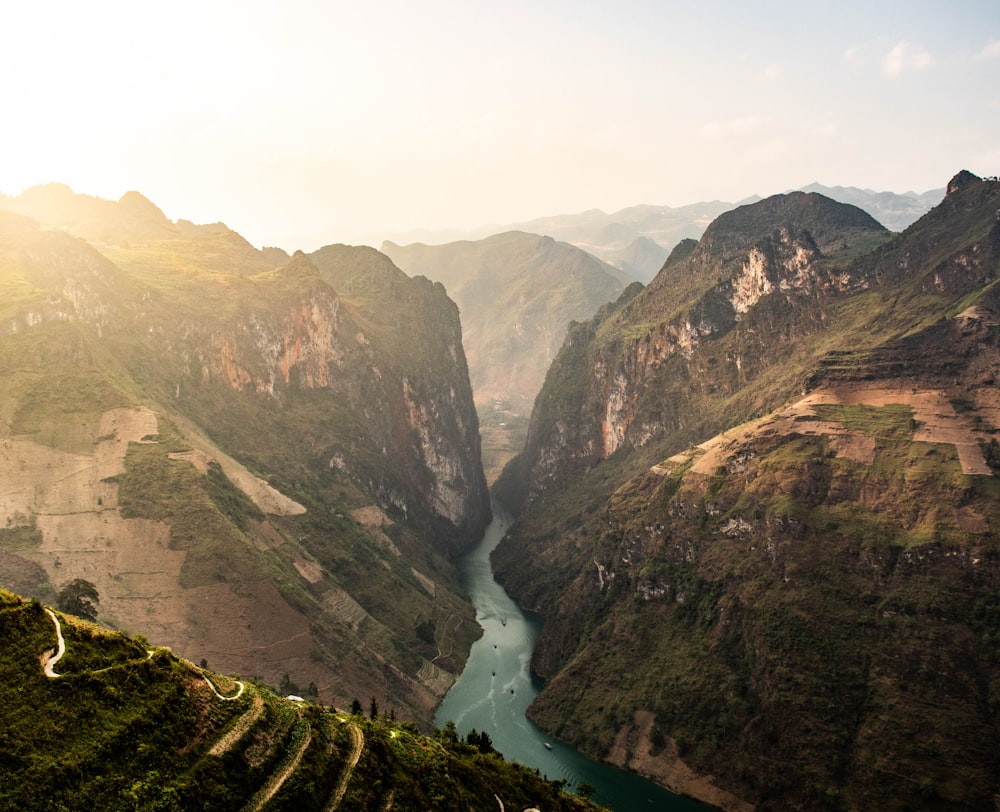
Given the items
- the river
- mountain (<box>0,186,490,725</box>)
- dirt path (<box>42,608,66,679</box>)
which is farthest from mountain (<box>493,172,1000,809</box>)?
dirt path (<box>42,608,66,679</box>)

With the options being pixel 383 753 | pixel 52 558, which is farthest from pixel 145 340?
pixel 383 753

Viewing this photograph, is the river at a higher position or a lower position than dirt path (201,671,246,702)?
lower

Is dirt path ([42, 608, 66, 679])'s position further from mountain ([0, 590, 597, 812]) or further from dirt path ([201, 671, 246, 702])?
dirt path ([201, 671, 246, 702])

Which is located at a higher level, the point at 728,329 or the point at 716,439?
the point at 728,329

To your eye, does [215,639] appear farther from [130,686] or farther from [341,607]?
[130,686]

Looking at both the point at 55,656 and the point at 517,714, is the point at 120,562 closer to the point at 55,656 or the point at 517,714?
the point at 55,656
